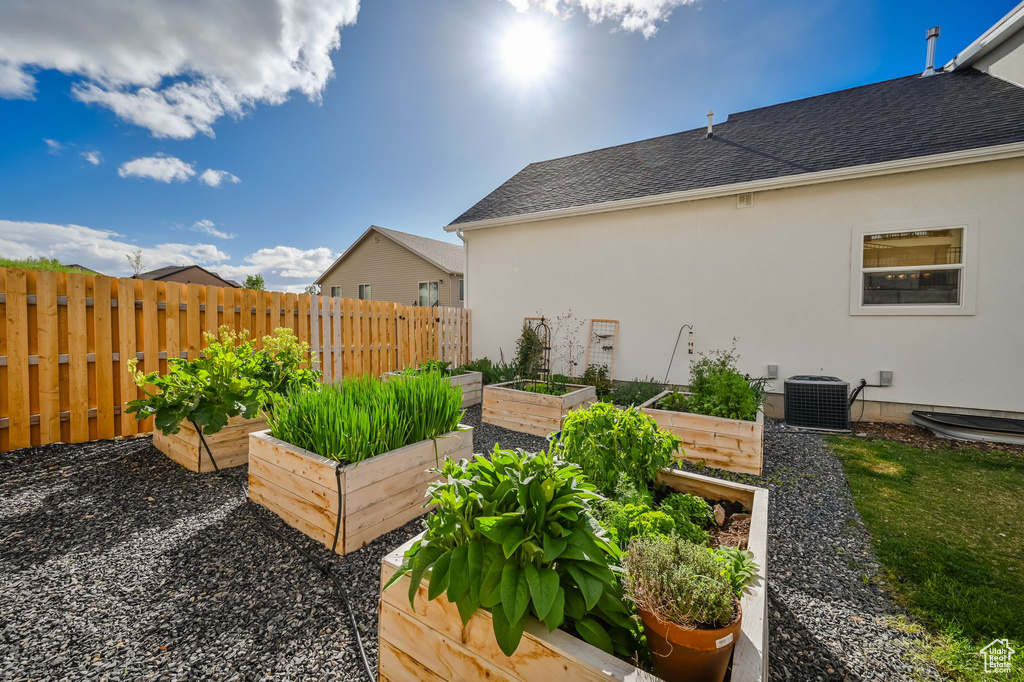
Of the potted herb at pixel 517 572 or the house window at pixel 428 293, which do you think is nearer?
the potted herb at pixel 517 572

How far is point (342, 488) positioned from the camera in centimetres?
210

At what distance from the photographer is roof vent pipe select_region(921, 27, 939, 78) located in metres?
6.58

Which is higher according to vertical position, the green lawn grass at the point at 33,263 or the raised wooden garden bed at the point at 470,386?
the green lawn grass at the point at 33,263

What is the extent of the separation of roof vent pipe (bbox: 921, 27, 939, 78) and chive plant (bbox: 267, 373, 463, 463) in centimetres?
1039

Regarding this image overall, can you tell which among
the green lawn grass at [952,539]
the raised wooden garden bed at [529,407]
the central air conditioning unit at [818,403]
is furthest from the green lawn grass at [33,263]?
the central air conditioning unit at [818,403]

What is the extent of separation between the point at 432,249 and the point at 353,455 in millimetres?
17826

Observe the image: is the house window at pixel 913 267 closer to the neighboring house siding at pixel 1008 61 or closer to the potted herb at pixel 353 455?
the neighboring house siding at pixel 1008 61

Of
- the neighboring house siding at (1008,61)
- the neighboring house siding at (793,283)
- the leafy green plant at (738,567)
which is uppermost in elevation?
the neighboring house siding at (1008,61)

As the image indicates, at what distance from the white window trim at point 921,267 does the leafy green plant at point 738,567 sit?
5813mm

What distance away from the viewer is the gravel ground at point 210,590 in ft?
4.88

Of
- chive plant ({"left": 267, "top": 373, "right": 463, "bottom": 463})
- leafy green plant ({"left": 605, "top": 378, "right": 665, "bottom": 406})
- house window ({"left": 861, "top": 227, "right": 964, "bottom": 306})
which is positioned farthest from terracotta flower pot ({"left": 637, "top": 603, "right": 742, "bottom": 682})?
house window ({"left": 861, "top": 227, "right": 964, "bottom": 306})

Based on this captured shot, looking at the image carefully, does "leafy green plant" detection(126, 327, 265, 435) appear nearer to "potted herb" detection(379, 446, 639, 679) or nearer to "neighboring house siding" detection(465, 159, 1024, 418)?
"potted herb" detection(379, 446, 639, 679)

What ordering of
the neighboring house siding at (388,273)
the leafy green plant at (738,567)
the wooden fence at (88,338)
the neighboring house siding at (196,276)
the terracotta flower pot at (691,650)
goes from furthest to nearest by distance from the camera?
1. the neighboring house siding at (196,276)
2. the neighboring house siding at (388,273)
3. the wooden fence at (88,338)
4. the leafy green plant at (738,567)
5. the terracotta flower pot at (691,650)

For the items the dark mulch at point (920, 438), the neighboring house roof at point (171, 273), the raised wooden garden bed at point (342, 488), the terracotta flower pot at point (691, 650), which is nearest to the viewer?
the terracotta flower pot at point (691, 650)
